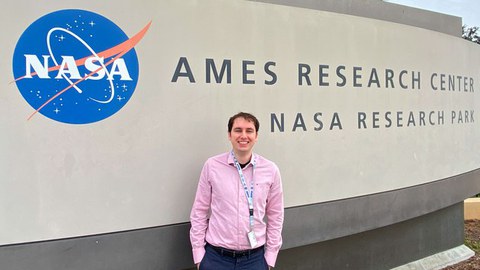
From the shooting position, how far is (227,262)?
248cm

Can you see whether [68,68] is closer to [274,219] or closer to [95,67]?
[95,67]

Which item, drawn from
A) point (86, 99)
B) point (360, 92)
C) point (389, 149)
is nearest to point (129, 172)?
point (86, 99)

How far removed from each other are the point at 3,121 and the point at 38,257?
0.84 metres

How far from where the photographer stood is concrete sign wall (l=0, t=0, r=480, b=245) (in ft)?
8.00

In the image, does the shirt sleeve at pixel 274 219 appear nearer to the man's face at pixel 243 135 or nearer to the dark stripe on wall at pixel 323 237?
the man's face at pixel 243 135

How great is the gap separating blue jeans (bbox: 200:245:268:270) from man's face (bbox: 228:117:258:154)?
2.14 feet

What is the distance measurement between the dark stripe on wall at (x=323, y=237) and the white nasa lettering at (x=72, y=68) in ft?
3.35

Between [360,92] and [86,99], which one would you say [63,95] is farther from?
[360,92]

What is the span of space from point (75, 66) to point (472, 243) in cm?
600

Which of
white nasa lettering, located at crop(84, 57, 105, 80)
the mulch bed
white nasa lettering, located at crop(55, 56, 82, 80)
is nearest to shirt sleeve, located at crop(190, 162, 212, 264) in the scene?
white nasa lettering, located at crop(84, 57, 105, 80)

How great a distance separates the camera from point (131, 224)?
8.89 ft

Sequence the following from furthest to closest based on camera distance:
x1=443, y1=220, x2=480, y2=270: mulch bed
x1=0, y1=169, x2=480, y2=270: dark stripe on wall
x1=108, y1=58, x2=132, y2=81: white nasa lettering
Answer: x1=443, y1=220, x2=480, y2=270: mulch bed
x1=108, y1=58, x2=132, y2=81: white nasa lettering
x1=0, y1=169, x2=480, y2=270: dark stripe on wall

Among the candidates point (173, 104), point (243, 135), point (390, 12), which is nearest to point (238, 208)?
point (243, 135)

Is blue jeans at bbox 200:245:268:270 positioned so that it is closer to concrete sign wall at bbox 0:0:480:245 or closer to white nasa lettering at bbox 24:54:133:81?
concrete sign wall at bbox 0:0:480:245
